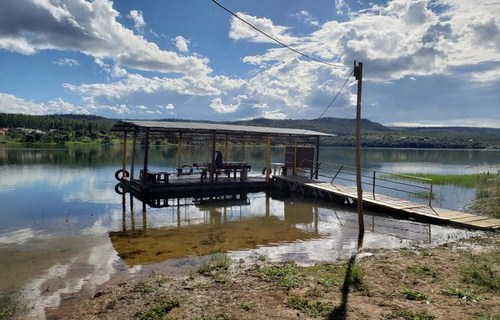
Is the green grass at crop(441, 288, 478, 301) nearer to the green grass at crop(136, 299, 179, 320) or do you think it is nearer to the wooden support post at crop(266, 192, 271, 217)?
the green grass at crop(136, 299, 179, 320)

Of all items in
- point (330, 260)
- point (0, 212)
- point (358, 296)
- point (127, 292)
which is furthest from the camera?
point (0, 212)

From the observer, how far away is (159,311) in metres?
5.39

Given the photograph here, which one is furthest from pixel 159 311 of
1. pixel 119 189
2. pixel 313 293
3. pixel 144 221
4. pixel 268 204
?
pixel 119 189

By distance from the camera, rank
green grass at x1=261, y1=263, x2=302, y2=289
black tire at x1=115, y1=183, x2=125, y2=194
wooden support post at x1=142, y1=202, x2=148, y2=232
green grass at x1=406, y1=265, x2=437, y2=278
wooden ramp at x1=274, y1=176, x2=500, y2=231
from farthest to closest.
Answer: black tire at x1=115, y1=183, x2=125, y2=194
wooden support post at x1=142, y1=202, x2=148, y2=232
wooden ramp at x1=274, y1=176, x2=500, y2=231
green grass at x1=406, y1=265, x2=437, y2=278
green grass at x1=261, y1=263, x2=302, y2=289

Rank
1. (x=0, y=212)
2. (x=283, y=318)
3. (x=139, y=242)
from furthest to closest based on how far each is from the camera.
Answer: (x=0, y=212) → (x=139, y=242) → (x=283, y=318)

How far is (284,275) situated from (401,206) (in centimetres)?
894

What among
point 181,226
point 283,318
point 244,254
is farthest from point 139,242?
point 283,318

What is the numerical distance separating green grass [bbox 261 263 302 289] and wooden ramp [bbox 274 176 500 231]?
7.26 metres

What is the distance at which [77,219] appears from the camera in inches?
520

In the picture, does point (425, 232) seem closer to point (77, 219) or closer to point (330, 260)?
point (330, 260)

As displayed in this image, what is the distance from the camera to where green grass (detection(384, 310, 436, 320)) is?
5.00 metres

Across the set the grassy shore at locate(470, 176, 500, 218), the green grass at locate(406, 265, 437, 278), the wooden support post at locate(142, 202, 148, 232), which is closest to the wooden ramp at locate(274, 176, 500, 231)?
the grassy shore at locate(470, 176, 500, 218)

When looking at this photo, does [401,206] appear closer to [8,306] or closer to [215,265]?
[215,265]

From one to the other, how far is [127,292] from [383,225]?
945 cm
